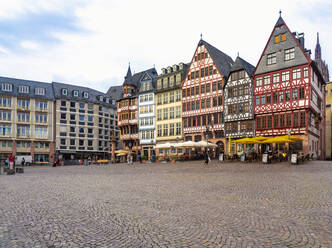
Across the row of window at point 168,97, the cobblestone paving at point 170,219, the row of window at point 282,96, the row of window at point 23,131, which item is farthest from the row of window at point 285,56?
the row of window at point 23,131

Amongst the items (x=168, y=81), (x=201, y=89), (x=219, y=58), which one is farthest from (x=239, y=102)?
(x=168, y=81)

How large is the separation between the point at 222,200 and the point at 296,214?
2.62m

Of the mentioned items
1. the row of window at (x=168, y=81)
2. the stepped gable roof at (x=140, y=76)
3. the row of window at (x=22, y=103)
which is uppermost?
the stepped gable roof at (x=140, y=76)

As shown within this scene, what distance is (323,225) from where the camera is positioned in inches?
274

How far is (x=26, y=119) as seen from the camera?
6425 centimetres

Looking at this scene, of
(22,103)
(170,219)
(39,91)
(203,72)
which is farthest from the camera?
(39,91)

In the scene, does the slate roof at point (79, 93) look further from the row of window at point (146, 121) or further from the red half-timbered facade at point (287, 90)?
the red half-timbered facade at point (287, 90)

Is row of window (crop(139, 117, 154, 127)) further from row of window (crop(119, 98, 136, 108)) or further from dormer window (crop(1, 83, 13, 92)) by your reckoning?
dormer window (crop(1, 83, 13, 92))

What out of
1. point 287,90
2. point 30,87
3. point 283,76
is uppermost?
point 30,87

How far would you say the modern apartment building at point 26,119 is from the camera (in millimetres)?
61906

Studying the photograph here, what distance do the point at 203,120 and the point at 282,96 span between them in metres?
13.0

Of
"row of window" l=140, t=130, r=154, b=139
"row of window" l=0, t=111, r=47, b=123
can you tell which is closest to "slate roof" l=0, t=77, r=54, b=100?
"row of window" l=0, t=111, r=47, b=123

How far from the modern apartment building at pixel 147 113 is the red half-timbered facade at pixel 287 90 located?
68.6 feet

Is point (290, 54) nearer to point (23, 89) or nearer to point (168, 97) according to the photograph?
point (168, 97)
